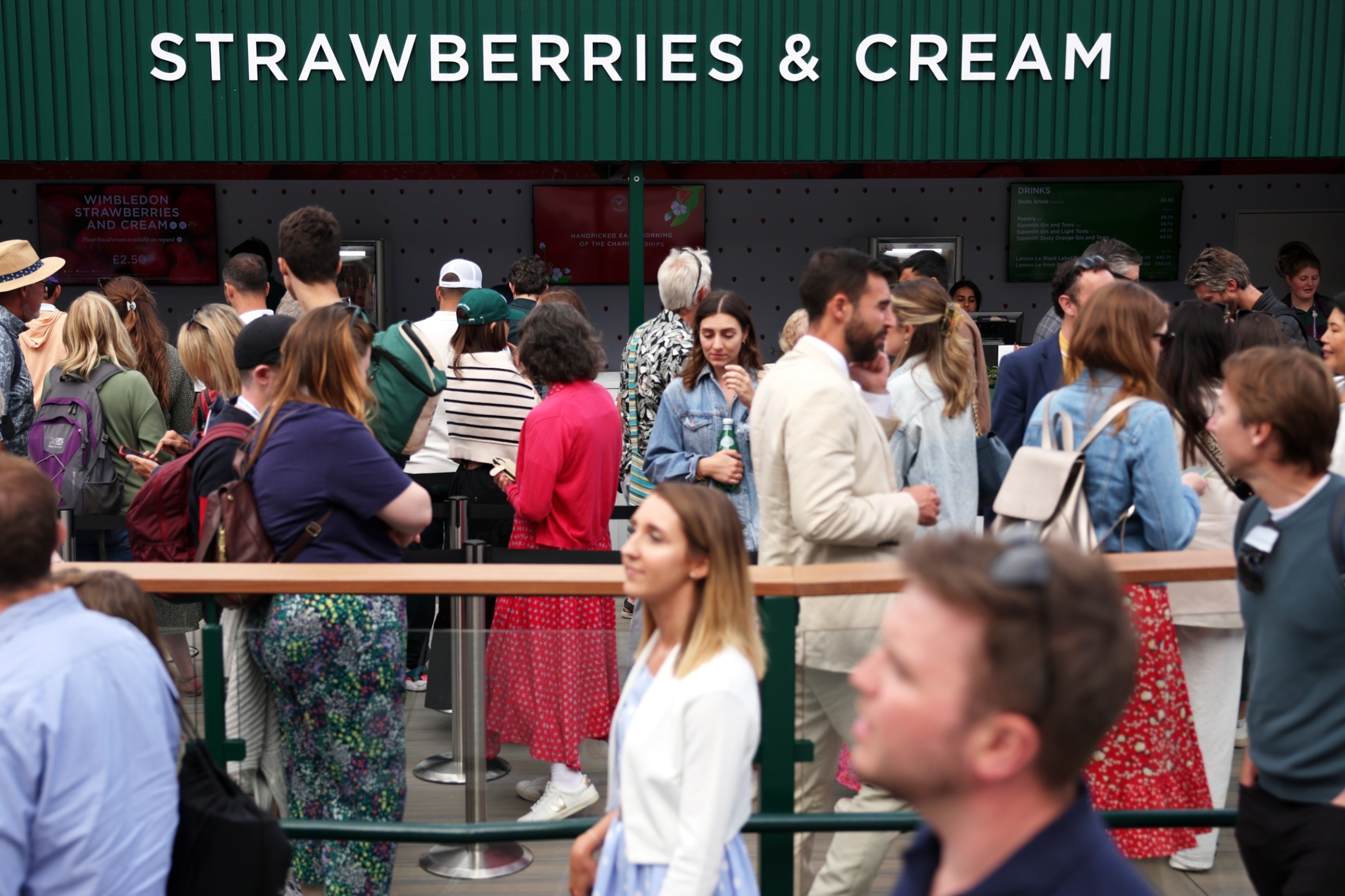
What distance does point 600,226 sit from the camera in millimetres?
12609

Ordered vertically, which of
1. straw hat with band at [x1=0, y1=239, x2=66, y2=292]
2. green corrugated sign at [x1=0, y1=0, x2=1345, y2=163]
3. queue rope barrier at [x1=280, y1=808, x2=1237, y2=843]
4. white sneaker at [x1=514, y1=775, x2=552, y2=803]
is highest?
green corrugated sign at [x1=0, y1=0, x2=1345, y2=163]

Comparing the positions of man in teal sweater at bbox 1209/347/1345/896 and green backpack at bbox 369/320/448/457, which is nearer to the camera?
man in teal sweater at bbox 1209/347/1345/896

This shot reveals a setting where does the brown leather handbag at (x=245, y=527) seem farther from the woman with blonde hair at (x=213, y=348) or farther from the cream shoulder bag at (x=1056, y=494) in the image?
the woman with blonde hair at (x=213, y=348)

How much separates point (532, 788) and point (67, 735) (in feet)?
4.83

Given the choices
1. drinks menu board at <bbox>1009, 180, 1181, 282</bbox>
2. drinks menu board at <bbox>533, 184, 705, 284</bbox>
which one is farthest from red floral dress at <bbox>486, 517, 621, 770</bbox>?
drinks menu board at <bbox>1009, 180, 1181, 282</bbox>

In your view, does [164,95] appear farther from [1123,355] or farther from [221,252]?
[1123,355]

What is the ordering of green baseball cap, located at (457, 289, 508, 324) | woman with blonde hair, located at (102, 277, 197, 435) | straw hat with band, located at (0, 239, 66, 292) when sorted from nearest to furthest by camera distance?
straw hat with band, located at (0, 239, 66, 292) < green baseball cap, located at (457, 289, 508, 324) < woman with blonde hair, located at (102, 277, 197, 435)

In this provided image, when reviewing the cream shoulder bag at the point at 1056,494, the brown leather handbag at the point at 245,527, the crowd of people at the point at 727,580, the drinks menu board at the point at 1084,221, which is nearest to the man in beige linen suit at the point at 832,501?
the crowd of people at the point at 727,580

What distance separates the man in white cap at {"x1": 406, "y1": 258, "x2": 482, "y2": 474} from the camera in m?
6.02

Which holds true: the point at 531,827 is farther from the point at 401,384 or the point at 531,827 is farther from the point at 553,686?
the point at 401,384

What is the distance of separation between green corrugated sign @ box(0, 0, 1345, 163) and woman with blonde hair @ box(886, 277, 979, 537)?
6.33 meters

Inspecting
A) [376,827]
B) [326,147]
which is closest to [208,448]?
[376,827]

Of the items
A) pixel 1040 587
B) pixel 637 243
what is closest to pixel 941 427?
pixel 1040 587

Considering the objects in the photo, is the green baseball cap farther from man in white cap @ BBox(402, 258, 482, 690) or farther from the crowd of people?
man in white cap @ BBox(402, 258, 482, 690)
